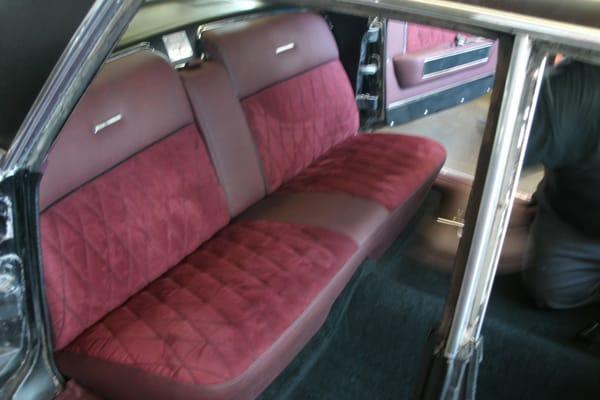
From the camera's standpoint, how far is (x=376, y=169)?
1922 millimetres

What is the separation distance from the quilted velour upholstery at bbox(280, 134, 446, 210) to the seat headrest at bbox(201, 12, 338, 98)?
338mm

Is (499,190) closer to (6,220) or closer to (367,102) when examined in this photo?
(6,220)

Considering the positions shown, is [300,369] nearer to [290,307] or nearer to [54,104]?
[290,307]

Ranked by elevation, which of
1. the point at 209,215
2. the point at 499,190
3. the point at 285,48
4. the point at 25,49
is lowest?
the point at 209,215

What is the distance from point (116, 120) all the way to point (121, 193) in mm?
182

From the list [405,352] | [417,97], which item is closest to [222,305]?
[405,352]

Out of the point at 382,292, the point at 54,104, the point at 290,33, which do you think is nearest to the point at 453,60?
the point at 290,33

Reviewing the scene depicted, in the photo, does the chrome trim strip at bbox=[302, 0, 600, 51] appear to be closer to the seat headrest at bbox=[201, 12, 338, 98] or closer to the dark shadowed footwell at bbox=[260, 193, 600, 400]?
the dark shadowed footwell at bbox=[260, 193, 600, 400]

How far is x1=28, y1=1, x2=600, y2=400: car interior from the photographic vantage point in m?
1.25

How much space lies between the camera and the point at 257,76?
1843 mm

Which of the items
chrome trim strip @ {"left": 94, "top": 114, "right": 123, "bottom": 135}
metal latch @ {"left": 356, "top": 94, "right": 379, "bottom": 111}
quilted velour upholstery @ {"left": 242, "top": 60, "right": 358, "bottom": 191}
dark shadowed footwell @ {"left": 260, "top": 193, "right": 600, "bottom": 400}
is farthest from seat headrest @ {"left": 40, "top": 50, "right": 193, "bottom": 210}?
metal latch @ {"left": 356, "top": 94, "right": 379, "bottom": 111}

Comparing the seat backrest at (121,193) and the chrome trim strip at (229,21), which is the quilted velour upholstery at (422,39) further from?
the seat backrest at (121,193)

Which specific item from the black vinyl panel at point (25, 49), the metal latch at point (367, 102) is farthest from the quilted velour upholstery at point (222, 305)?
the metal latch at point (367, 102)

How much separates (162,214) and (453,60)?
4.84ft
